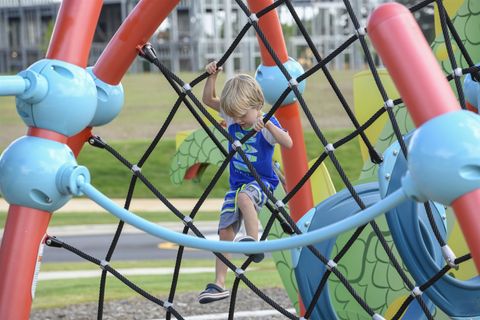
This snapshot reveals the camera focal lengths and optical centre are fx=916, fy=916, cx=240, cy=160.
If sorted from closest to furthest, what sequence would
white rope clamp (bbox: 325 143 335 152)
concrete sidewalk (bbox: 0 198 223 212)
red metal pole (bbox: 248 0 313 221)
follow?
1. white rope clamp (bbox: 325 143 335 152)
2. red metal pole (bbox: 248 0 313 221)
3. concrete sidewalk (bbox: 0 198 223 212)

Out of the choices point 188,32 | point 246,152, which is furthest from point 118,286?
point 188,32

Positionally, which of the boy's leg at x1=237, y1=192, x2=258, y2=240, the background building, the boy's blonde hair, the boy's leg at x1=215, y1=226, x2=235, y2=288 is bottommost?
the boy's leg at x1=215, y1=226, x2=235, y2=288

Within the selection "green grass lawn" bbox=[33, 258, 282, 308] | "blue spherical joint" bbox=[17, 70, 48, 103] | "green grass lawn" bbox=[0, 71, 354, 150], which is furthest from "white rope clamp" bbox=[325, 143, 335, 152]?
"green grass lawn" bbox=[0, 71, 354, 150]

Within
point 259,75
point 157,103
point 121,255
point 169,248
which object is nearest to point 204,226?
point 169,248

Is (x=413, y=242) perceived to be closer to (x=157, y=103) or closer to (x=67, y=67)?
(x=67, y=67)

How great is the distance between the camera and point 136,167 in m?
3.03

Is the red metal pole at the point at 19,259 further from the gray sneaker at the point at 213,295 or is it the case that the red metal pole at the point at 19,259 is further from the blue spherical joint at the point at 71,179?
the gray sneaker at the point at 213,295

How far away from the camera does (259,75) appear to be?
389 cm

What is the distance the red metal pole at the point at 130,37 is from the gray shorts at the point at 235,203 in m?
0.65

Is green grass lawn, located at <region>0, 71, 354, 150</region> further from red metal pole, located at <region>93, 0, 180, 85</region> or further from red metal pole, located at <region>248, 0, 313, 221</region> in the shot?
red metal pole, located at <region>93, 0, 180, 85</region>

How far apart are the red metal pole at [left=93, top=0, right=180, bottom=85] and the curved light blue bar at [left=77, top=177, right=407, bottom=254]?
90 cm

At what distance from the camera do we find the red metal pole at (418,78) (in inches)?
65.8

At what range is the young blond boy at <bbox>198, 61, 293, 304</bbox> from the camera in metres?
3.30

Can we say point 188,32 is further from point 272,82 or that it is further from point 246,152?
point 246,152
